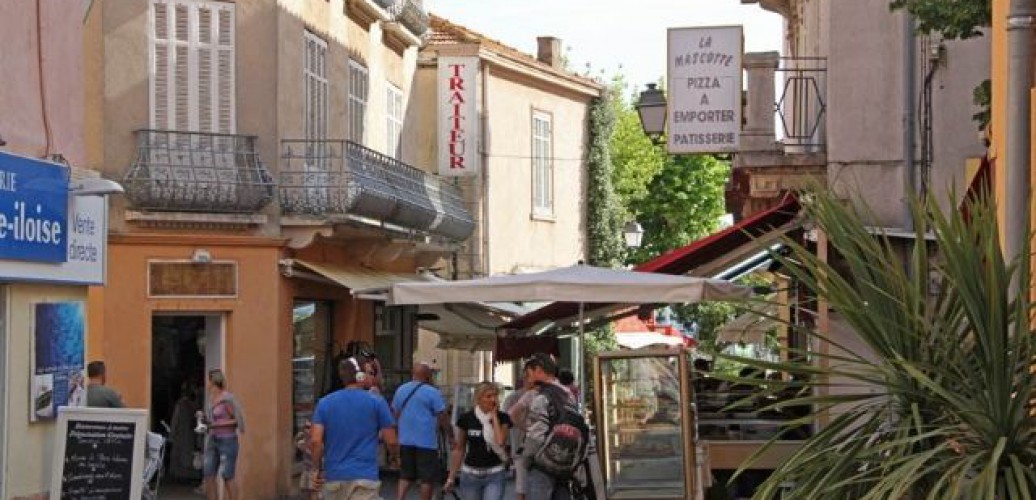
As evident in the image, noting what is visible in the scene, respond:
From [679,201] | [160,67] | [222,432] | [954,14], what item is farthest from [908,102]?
[679,201]

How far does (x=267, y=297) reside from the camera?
25.4m

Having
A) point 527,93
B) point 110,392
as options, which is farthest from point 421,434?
point 527,93

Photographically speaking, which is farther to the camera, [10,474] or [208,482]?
[208,482]

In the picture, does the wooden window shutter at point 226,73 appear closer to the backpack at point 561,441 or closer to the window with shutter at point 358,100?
the window with shutter at point 358,100

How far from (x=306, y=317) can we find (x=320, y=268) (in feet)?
3.74

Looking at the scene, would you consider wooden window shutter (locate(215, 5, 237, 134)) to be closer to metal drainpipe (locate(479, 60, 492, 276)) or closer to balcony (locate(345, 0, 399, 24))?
balcony (locate(345, 0, 399, 24))

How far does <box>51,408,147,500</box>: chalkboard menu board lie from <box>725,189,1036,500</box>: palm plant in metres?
7.36

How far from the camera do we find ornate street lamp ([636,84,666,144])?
21.6m

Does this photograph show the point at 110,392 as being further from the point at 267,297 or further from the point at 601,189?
the point at 601,189

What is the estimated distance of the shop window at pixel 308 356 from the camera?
26719 millimetres

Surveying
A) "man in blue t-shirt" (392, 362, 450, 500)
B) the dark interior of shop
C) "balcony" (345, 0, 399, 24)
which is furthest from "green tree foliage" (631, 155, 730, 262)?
"man in blue t-shirt" (392, 362, 450, 500)

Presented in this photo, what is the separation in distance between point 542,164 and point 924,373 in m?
33.4

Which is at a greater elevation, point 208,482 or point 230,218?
point 230,218

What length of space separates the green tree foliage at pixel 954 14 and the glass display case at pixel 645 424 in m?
4.55
